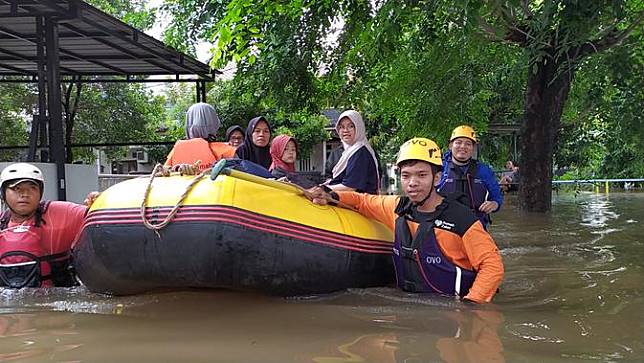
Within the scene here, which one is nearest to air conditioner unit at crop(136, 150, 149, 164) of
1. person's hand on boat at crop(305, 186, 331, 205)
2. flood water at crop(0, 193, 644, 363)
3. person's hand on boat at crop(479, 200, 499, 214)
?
person's hand on boat at crop(479, 200, 499, 214)

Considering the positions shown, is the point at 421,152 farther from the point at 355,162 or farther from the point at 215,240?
the point at 215,240

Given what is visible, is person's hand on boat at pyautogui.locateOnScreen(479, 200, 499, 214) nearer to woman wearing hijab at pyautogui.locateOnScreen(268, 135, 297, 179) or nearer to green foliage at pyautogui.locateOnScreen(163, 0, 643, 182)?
green foliage at pyautogui.locateOnScreen(163, 0, 643, 182)

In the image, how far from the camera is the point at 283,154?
507 cm

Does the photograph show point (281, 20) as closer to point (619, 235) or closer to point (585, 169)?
point (619, 235)

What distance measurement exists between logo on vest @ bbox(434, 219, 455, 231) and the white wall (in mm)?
5115

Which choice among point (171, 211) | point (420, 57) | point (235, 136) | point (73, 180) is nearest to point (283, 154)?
point (235, 136)

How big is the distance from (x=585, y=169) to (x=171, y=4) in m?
20.0

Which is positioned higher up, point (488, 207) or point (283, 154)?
point (283, 154)

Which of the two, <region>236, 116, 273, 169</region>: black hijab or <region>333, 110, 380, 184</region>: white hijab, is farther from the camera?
<region>236, 116, 273, 169</region>: black hijab

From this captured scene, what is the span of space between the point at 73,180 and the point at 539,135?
26.0 feet

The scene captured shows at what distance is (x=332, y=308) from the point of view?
3895mm

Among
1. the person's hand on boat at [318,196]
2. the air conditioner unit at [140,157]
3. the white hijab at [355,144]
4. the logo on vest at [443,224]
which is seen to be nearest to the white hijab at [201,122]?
the white hijab at [355,144]

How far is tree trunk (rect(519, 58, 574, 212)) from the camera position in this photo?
1135 cm

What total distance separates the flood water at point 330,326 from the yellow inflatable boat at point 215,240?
0.19m
